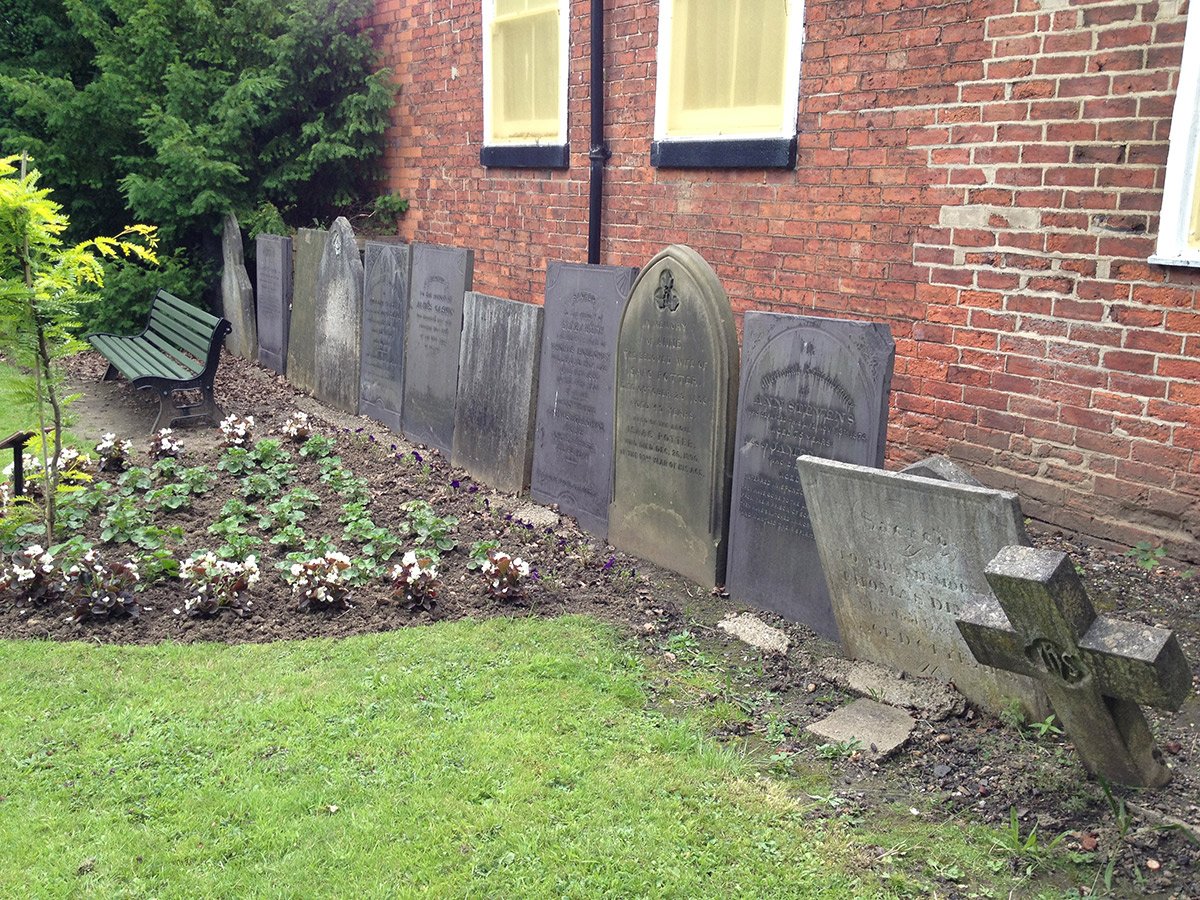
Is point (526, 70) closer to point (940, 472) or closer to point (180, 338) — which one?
point (180, 338)

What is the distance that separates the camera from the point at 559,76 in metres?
9.02

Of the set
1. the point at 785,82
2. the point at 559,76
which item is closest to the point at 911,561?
the point at 785,82

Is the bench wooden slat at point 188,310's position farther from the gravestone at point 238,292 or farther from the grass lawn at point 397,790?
the grass lawn at point 397,790

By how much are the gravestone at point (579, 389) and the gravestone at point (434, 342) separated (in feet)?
4.26

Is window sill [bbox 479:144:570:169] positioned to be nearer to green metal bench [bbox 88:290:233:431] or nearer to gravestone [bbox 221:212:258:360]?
green metal bench [bbox 88:290:233:431]

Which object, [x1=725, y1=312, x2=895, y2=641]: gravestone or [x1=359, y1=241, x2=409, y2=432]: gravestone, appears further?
[x1=359, y1=241, x2=409, y2=432]: gravestone

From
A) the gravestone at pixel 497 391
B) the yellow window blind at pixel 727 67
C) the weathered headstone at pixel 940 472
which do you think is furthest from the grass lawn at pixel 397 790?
the yellow window blind at pixel 727 67

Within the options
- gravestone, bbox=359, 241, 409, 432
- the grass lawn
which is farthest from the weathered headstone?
gravestone, bbox=359, 241, 409, 432

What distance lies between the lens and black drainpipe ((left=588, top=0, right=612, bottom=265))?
8352 mm

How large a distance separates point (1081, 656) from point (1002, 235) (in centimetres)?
320

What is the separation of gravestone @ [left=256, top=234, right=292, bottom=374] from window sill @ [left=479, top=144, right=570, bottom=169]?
220 cm

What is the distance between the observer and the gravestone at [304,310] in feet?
32.6

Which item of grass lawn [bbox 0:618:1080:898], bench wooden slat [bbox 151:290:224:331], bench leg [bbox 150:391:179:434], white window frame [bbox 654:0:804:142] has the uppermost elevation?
white window frame [bbox 654:0:804:142]

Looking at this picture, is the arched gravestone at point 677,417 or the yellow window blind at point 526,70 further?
the yellow window blind at point 526,70
